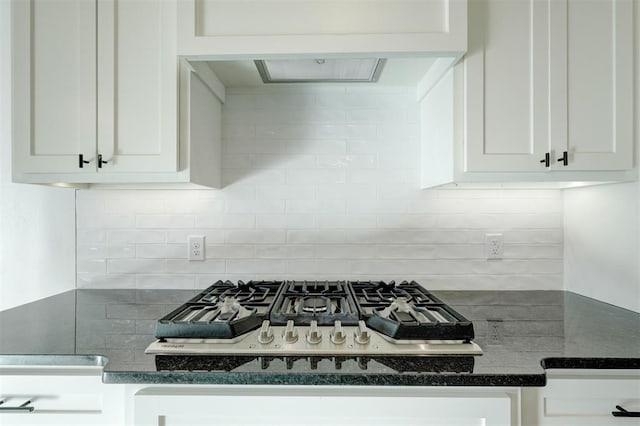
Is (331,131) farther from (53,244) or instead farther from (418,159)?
(53,244)

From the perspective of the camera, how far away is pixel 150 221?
1.75 meters

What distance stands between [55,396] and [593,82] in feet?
6.31

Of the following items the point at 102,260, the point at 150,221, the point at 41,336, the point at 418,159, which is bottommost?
the point at 41,336

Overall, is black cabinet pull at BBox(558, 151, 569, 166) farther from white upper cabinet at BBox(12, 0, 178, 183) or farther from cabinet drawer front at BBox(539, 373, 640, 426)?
white upper cabinet at BBox(12, 0, 178, 183)

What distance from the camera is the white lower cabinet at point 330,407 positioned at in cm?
92

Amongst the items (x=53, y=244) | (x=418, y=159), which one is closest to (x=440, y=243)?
(x=418, y=159)

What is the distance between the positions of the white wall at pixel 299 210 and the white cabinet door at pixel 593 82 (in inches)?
21.2

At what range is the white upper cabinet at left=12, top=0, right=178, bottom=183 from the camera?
4.35ft

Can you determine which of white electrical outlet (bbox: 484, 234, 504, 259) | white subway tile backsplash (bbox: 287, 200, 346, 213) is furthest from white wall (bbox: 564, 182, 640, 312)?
white subway tile backsplash (bbox: 287, 200, 346, 213)

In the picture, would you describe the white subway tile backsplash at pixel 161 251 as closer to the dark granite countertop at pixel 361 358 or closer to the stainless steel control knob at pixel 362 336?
the dark granite countertop at pixel 361 358

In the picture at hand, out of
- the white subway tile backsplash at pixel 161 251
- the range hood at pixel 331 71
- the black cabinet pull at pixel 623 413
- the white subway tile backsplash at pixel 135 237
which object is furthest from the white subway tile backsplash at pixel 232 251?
the black cabinet pull at pixel 623 413

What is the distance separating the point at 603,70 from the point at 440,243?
2.88 feet

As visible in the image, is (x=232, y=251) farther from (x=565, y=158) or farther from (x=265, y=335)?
(x=565, y=158)

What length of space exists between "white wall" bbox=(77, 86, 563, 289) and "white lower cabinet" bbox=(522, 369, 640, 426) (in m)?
0.78
